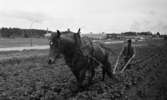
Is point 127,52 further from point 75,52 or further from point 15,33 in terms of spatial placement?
point 15,33

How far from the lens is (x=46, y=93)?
559 cm

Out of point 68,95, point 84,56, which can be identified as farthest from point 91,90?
point 84,56

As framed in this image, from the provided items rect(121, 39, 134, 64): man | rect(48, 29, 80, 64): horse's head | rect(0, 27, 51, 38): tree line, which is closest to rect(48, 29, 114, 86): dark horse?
rect(48, 29, 80, 64): horse's head

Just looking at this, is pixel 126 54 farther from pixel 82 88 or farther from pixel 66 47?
pixel 66 47

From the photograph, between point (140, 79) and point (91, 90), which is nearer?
point (91, 90)

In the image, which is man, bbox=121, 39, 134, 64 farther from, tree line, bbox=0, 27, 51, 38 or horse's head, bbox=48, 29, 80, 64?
tree line, bbox=0, 27, 51, 38

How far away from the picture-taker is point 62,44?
5074 millimetres

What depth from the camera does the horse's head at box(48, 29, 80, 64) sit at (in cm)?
482


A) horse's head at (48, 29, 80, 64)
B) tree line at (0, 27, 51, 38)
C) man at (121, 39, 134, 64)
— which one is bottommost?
man at (121, 39, 134, 64)

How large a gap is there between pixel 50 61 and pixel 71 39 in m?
1.06

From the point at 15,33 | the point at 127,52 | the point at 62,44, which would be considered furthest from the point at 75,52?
the point at 15,33

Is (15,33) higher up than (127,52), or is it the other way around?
(15,33)

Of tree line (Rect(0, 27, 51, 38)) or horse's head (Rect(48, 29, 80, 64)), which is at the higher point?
tree line (Rect(0, 27, 51, 38))

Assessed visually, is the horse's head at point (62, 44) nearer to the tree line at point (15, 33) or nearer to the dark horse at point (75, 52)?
the dark horse at point (75, 52)
